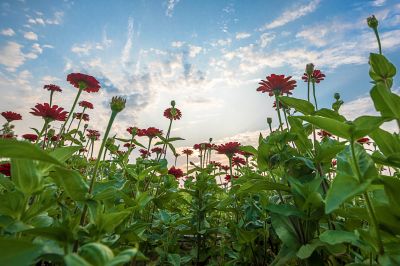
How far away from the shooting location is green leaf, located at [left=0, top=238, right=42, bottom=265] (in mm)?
849

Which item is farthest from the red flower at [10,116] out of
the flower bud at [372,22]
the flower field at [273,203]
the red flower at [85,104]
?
the flower bud at [372,22]

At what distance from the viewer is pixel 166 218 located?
2.50 metres

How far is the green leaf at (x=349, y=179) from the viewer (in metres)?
0.95

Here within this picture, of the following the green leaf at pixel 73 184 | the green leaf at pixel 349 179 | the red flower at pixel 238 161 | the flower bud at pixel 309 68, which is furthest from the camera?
the red flower at pixel 238 161

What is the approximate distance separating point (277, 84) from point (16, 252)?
2.28 meters

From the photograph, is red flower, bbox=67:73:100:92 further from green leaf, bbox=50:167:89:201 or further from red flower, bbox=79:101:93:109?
red flower, bbox=79:101:93:109

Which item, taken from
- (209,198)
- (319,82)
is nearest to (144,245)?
(209,198)

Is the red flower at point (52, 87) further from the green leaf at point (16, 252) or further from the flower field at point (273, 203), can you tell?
the green leaf at point (16, 252)

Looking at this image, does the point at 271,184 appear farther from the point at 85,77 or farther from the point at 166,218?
the point at 85,77

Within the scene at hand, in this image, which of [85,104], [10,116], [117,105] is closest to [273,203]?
[117,105]

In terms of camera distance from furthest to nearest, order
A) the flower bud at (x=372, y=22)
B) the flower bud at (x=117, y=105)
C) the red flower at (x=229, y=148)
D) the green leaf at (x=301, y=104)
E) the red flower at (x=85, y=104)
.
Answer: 1. the red flower at (x=85, y=104)
2. the red flower at (x=229, y=148)
3. the flower bud at (x=372, y=22)
4. the green leaf at (x=301, y=104)
5. the flower bud at (x=117, y=105)

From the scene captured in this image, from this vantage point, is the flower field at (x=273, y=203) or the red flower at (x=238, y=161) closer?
the flower field at (x=273, y=203)

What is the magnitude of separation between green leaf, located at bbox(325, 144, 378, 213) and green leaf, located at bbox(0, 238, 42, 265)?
933 mm

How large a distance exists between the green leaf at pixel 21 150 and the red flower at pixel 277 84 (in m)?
2.11
